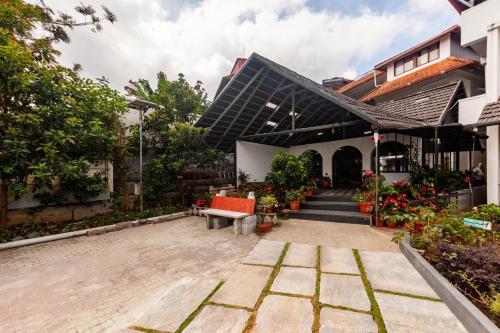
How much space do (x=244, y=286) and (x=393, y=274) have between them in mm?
2421

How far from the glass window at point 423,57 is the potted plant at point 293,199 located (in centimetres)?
1352

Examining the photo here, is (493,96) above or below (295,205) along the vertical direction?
above

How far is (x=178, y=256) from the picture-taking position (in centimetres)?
421

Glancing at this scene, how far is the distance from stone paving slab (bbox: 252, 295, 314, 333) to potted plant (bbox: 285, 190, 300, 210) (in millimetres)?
4972

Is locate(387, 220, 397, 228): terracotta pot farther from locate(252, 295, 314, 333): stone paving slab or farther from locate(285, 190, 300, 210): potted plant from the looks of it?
locate(252, 295, 314, 333): stone paving slab

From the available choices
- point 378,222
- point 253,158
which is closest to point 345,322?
point 378,222

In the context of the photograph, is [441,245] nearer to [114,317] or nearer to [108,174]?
[114,317]

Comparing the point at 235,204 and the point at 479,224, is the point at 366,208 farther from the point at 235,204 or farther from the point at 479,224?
the point at 235,204

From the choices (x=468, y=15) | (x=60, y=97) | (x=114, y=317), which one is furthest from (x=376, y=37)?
(x=114, y=317)

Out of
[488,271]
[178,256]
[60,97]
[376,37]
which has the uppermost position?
[376,37]

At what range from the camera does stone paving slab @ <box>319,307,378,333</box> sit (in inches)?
84.7

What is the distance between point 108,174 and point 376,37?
14.5m

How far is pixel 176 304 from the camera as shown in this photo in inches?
103

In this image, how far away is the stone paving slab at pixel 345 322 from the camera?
2152mm
